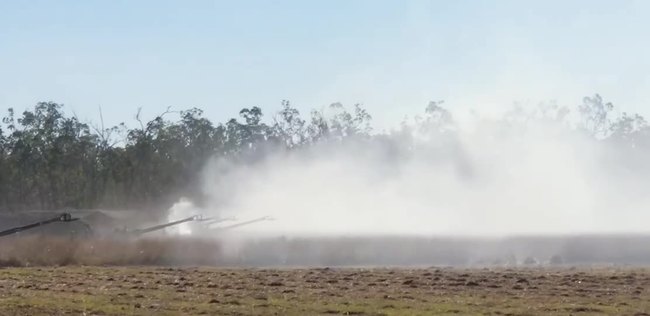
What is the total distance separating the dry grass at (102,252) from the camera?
203 feet

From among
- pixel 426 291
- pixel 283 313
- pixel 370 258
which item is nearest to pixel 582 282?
pixel 426 291

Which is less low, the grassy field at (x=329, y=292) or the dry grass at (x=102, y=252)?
the dry grass at (x=102, y=252)

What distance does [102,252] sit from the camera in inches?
2564

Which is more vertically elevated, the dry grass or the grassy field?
the dry grass

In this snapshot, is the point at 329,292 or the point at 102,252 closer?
the point at 329,292

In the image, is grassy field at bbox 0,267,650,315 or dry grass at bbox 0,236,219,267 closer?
grassy field at bbox 0,267,650,315

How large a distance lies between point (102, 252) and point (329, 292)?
31.7 m

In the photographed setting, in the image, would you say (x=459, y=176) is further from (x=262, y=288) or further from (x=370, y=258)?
(x=262, y=288)

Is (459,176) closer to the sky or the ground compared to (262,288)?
closer to the sky

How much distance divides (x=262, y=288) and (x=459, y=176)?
278 ft

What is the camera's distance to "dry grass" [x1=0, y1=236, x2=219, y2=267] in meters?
61.9

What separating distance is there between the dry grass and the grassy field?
12.5 metres

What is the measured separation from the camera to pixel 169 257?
2579 inches

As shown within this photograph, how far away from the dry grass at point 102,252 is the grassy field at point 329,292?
12.5 meters
